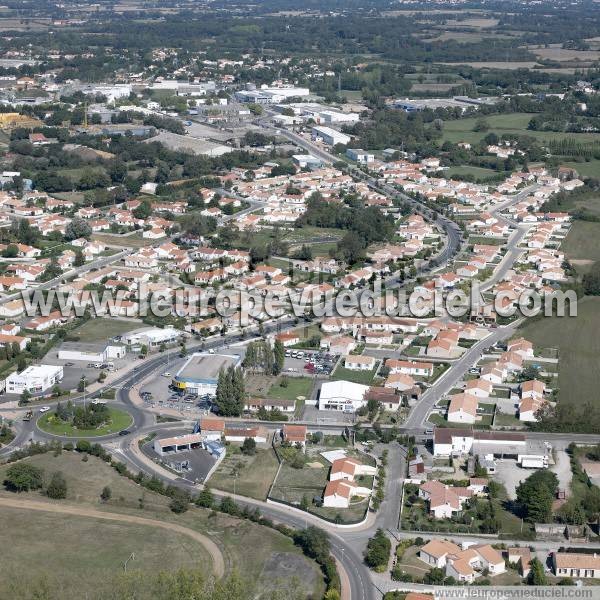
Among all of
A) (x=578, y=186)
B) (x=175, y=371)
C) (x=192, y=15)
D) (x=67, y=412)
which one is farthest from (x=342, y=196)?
(x=192, y=15)

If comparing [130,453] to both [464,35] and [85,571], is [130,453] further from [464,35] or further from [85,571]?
[464,35]

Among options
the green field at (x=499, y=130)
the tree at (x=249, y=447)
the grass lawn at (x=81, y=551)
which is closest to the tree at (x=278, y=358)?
the tree at (x=249, y=447)

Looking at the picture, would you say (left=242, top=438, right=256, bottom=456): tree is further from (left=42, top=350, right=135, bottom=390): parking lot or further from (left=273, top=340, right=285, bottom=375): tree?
(left=42, top=350, right=135, bottom=390): parking lot

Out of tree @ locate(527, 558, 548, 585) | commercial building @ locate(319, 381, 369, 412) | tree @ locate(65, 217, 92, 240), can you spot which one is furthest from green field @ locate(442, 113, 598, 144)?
tree @ locate(527, 558, 548, 585)

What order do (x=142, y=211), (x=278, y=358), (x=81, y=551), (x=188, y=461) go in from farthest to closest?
(x=142, y=211) < (x=278, y=358) < (x=188, y=461) < (x=81, y=551)

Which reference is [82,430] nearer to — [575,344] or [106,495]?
[106,495]

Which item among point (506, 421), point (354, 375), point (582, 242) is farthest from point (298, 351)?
point (582, 242)
